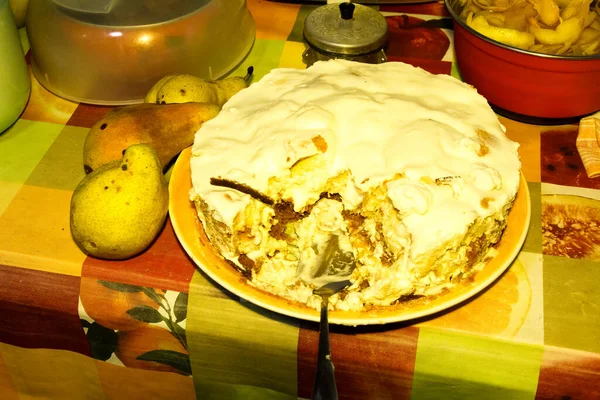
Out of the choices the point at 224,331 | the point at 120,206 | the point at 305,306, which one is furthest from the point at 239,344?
the point at 120,206

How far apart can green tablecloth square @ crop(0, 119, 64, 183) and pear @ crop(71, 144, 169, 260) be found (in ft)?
0.93

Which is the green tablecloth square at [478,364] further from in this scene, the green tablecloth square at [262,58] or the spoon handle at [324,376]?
the green tablecloth square at [262,58]

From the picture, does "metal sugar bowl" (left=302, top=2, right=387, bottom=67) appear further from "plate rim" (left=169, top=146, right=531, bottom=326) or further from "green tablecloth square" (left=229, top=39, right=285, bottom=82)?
"plate rim" (left=169, top=146, right=531, bottom=326)

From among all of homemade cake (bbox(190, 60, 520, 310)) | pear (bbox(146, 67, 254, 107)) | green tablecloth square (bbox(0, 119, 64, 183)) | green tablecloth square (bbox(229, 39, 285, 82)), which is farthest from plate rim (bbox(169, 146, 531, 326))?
green tablecloth square (bbox(229, 39, 285, 82))

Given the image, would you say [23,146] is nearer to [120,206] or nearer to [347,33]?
[120,206]

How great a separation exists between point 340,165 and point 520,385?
0.44 m

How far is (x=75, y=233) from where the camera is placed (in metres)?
1.00

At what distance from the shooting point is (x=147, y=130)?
111 cm

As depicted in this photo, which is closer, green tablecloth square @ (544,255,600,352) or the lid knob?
green tablecloth square @ (544,255,600,352)

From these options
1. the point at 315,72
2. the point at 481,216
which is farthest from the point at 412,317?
the point at 315,72

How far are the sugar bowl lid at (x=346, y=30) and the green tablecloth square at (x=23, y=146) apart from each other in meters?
0.59

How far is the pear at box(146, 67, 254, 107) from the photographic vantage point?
1.19 meters

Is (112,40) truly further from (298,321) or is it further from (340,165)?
(298,321)

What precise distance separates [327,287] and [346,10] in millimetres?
686
